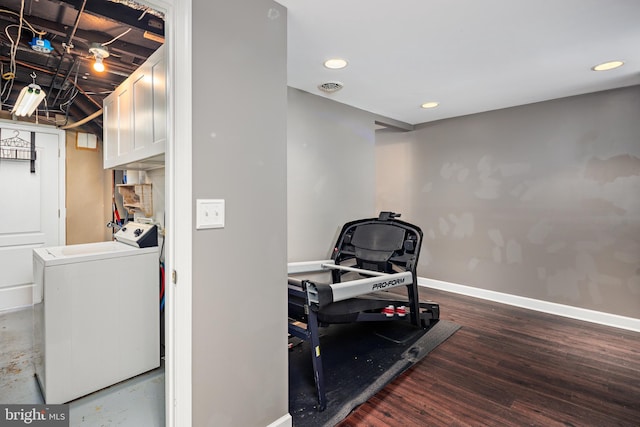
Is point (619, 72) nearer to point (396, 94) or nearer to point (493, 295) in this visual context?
point (396, 94)

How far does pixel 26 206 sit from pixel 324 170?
365 centimetres

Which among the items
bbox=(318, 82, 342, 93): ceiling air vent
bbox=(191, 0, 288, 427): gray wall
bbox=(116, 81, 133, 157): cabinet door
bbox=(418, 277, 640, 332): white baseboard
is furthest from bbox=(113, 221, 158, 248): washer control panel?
bbox=(418, 277, 640, 332): white baseboard

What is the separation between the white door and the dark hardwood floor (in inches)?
164

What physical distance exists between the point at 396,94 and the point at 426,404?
9.24ft

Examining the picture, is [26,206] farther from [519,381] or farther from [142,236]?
[519,381]

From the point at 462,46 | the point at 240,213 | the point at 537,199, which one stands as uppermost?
the point at 462,46

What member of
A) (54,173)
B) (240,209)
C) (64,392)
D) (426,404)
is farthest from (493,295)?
(54,173)

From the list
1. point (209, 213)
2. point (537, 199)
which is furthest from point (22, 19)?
point (537, 199)

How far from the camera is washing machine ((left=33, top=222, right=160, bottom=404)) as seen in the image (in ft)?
6.31

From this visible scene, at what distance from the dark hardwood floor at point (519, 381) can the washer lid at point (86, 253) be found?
1874mm

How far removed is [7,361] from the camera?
242 centimetres

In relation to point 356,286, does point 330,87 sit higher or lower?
higher

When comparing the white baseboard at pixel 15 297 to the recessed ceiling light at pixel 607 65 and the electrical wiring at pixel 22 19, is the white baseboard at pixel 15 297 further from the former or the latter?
the recessed ceiling light at pixel 607 65

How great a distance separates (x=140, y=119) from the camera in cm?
234
